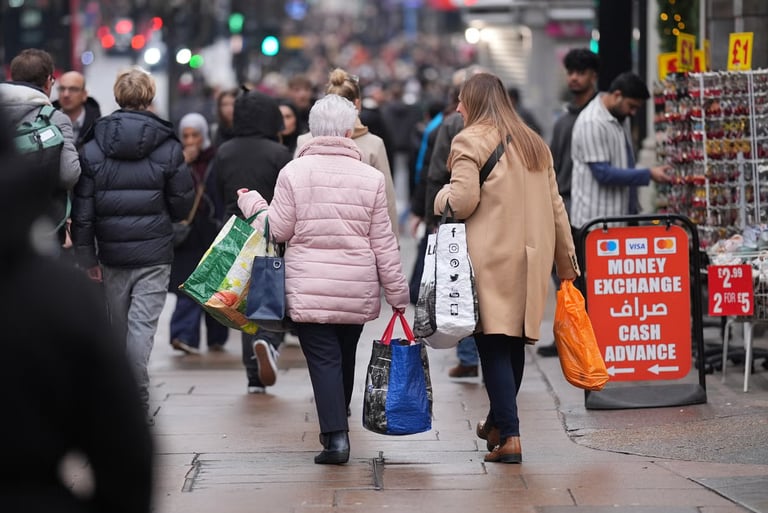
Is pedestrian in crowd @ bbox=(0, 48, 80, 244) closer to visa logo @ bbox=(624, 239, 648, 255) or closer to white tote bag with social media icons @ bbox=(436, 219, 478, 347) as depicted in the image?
white tote bag with social media icons @ bbox=(436, 219, 478, 347)

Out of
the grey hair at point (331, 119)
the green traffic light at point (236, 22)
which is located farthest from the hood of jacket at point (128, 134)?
the green traffic light at point (236, 22)

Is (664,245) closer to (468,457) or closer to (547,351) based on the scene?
(468,457)

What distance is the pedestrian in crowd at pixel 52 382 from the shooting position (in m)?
2.54

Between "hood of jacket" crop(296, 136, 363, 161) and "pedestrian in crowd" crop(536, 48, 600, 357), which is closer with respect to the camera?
"hood of jacket" crop(296, 136, 363, 161)

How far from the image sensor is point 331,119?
6969mm

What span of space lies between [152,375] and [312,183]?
143 inches

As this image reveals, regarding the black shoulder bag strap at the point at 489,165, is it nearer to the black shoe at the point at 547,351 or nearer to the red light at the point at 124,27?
the black shoe at the point at 547,351

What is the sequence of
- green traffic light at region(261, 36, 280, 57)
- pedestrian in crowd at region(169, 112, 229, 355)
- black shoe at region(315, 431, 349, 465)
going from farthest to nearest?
1. green traffic light at region(261, 36, 280, 57)
2. pedestrian in crowd at region(169, 112, 229, 355)
3. black shoe at region(315, 431, 349, 465)

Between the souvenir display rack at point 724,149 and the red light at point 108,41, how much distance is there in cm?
2866

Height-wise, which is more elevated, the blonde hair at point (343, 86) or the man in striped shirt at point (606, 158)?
the blonde hair at point (343, 86)

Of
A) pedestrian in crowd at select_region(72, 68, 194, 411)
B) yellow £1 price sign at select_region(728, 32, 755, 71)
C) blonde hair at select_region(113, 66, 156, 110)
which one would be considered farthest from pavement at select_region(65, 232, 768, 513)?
yellow £1 price sign at select_region(728, 32, 755, 71)

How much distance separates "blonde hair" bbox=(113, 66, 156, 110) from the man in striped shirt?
9.26ft

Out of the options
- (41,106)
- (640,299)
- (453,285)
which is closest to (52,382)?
(453,285)

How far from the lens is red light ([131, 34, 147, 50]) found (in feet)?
119
